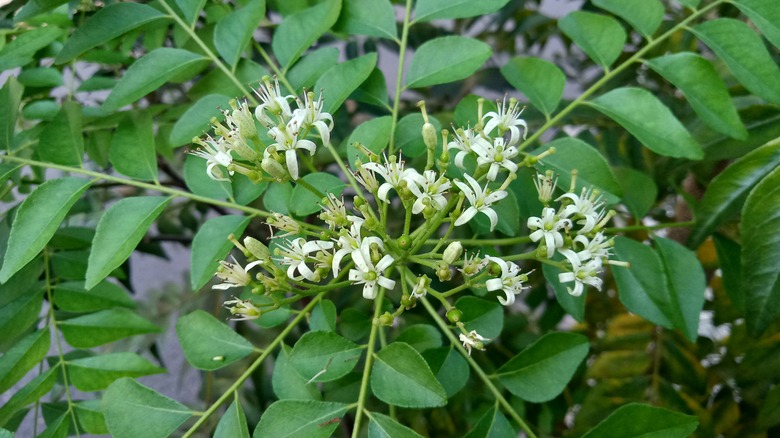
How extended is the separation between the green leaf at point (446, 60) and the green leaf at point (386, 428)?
281 millimetres

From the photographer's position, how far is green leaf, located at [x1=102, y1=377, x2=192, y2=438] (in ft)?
1.59

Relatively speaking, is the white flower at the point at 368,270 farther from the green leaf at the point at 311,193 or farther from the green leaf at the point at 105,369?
the green leaf at the point at 105,369

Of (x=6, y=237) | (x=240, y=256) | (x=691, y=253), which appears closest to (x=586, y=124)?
(x=691, y=253)

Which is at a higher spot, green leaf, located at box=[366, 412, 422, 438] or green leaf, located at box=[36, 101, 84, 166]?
green leaf, located at box=[36, 101, 84, 166]

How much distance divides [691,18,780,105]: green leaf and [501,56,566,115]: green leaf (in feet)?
0.38

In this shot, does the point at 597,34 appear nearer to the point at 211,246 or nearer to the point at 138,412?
the point at 211,246

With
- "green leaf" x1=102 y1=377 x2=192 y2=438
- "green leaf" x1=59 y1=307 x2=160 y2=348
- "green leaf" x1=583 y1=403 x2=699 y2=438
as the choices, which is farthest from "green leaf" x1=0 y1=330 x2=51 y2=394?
"green leaf" x1=583 y1=403 x2=699 y2=438

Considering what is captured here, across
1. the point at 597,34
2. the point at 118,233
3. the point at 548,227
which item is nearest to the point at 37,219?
the point at 118,233

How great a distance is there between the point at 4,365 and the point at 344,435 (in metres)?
0.47

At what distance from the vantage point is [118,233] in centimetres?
51

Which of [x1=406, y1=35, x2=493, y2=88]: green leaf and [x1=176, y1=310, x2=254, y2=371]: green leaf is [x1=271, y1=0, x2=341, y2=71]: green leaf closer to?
[x1=406, y1=35, x2=493, y2=88]: green leaf

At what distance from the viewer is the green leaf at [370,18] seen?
0.60 metres

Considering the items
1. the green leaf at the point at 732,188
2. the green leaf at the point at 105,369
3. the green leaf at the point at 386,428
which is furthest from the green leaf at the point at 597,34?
the green leaf at the point at 105,369

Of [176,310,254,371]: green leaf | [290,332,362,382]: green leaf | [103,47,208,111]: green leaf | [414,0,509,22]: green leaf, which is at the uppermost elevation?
[414,0,509,22]: green leaf
